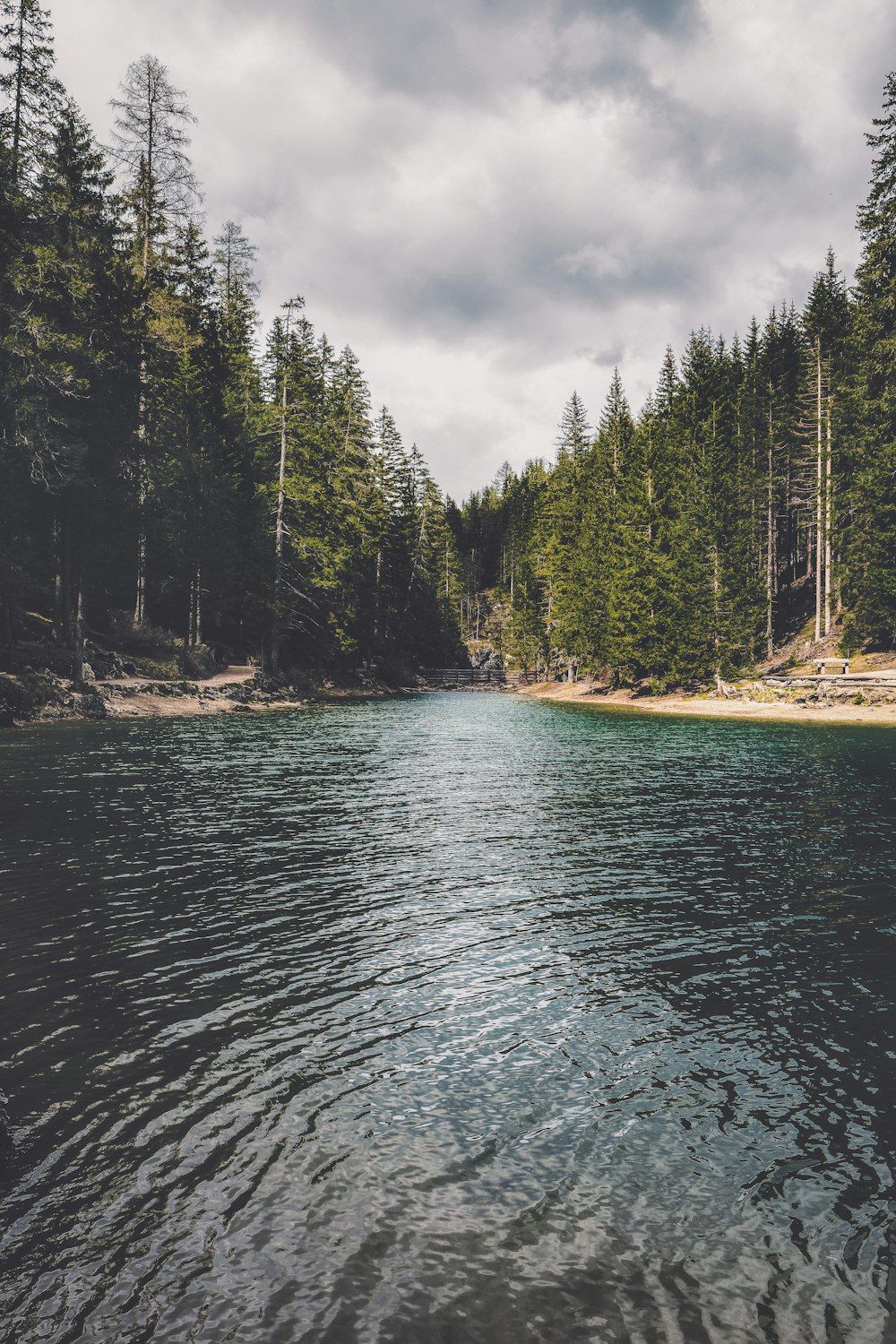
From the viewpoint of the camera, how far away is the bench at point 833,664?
44741 millimetres

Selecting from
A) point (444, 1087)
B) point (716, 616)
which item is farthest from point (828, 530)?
point (444, 1087)

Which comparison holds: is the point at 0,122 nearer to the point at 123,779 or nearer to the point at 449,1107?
the point at 123,779

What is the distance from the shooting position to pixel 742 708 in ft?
151

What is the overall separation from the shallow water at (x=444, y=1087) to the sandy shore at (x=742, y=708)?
29.6 m

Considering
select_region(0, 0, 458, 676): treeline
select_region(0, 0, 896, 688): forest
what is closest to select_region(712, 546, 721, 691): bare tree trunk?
select_region(0, 0, 896, 688): forest

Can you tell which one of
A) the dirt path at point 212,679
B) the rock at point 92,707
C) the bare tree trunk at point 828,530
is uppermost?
the bare tree trunk at point 828,530

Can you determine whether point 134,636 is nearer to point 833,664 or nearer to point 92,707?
point 92,707

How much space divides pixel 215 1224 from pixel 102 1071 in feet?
6.86

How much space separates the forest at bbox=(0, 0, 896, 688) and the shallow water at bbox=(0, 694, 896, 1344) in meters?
26.9

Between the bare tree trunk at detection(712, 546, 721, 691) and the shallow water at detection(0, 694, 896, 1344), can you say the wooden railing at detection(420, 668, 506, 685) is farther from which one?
the shallow water at detection(0, 694, 896, 1344)

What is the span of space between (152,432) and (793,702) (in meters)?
40.8

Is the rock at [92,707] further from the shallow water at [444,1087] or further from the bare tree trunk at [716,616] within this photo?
the bare tree trunk at [716,616]

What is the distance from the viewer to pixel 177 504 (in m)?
45.4

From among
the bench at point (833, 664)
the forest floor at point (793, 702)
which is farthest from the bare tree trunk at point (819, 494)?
the forest floor at point (793, 702)
